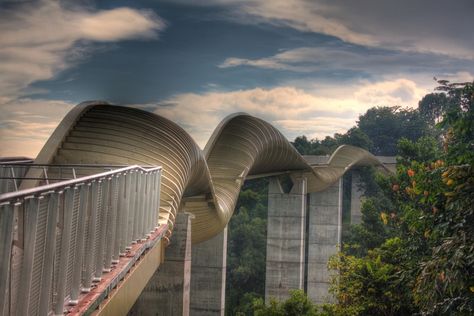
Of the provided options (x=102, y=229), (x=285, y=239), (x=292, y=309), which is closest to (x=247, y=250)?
(x=285, y=239)

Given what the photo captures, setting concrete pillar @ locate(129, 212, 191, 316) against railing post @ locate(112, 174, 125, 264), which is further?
concrete pillar @ locate(129, 212, 191, 316)

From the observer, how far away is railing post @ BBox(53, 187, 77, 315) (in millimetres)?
5078

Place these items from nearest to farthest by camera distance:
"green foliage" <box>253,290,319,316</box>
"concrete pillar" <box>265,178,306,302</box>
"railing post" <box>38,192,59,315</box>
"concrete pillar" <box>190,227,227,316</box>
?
"railing post" <box>38,192,59,315</box>
"green foliage" <box>253,290,319,316</box>
"concrete pillar" <box>190,227,227,316</box>
"concrete pillar" <box>265,178,306,302</box>

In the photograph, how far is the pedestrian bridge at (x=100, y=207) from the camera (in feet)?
14.1

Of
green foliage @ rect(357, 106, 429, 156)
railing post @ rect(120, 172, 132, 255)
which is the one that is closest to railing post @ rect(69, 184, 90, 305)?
railing post @ rect(120, 172, 132, 255)

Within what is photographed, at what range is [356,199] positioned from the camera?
192 ft

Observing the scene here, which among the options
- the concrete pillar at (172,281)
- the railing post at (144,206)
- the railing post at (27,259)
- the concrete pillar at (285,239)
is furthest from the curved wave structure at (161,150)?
the concrete pillar at (285,239)

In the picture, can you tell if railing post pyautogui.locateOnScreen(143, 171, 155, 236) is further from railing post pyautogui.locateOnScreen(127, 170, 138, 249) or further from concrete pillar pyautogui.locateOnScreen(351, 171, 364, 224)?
concrete pillar pyautogui.locateOnScreen(351, 171, 364, 224)

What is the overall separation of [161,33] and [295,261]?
28779mm

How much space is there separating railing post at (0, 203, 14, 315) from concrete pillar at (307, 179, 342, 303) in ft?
124

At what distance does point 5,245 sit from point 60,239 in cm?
136

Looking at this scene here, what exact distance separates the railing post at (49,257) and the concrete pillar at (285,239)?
106ft

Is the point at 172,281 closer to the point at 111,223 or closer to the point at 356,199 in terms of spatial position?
the point at 111,223

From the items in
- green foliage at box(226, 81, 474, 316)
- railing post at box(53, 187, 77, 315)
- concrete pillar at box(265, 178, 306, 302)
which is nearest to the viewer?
railing post at box(53, 187, 77, 315)
